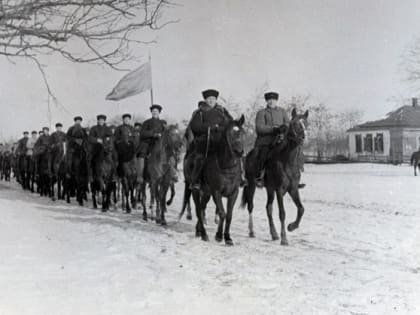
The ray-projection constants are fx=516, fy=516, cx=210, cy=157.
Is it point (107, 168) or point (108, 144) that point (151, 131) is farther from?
point (107, 168)

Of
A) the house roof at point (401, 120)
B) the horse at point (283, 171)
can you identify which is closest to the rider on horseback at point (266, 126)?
the horse at point (283, 171)

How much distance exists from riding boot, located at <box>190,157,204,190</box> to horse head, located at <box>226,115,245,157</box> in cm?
88

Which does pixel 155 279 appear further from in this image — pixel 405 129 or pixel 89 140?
pixel 405 129

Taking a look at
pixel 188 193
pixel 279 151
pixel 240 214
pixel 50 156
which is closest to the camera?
pixel 279 151

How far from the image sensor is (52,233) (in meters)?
9.70

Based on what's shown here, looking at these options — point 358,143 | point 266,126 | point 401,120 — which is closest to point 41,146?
point 266,126

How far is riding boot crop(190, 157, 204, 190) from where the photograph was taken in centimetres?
966

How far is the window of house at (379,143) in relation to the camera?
5422 centimetres

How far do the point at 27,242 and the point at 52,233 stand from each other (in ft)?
4.26

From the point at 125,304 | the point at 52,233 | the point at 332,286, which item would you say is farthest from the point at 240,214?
the point at 125,304

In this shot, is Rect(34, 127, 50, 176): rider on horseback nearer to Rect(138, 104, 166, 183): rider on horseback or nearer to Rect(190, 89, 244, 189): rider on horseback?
Rect(138, 104, 166, 183): rider on horseback

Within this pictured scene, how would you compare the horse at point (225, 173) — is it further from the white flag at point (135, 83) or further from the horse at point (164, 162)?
the white flag at point (135, 83)

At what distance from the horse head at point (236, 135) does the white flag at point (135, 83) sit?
8746 millimetres

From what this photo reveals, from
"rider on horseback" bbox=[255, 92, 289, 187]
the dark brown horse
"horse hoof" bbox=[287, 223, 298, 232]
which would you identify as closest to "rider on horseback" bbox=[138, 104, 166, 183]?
"rider on horseback" bbox=[255, 92, 289, 187]
